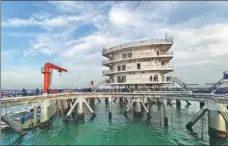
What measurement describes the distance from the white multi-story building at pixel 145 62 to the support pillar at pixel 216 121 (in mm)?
15123

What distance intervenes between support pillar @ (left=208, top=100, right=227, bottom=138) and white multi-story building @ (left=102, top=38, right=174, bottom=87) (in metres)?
15.1

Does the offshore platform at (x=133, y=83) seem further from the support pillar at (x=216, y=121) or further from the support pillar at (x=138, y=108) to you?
the support pillar at (x=216, y=121)

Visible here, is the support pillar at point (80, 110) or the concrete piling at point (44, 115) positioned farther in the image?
the support pillar at point (80, 110)

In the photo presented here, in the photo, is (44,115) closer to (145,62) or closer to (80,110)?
(80,110)

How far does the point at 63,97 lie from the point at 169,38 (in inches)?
1044

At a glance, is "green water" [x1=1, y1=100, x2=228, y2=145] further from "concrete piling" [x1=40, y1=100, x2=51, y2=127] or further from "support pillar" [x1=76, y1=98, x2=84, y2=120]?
→ "support pillar" [x1=76, y1=98, x2=84, y2=120]

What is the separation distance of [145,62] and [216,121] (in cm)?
1936

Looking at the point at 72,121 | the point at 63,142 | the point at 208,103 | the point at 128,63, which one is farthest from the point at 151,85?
the point at 63,142

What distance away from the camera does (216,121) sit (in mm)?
22422

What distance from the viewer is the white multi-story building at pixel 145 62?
3772cm

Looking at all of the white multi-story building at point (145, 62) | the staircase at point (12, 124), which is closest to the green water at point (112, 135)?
the staircase at point (12, 124)

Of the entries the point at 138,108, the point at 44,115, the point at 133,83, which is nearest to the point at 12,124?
the point at 44,115

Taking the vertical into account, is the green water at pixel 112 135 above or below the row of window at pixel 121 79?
below

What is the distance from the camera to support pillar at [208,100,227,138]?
21.9 meters
